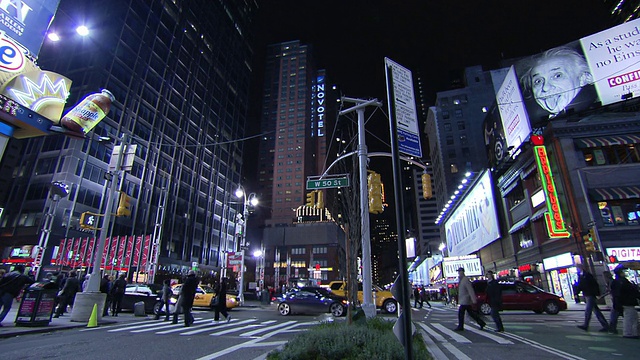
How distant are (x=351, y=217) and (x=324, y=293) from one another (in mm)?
9522

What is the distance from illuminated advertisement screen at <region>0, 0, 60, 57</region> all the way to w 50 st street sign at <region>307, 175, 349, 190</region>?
14.1 meters

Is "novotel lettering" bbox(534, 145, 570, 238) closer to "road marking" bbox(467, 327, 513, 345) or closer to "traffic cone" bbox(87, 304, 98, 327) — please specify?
"road marking" bbox(467, 327, 513, 345)

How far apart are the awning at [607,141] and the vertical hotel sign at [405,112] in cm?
2837

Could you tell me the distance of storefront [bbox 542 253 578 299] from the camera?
976 inches

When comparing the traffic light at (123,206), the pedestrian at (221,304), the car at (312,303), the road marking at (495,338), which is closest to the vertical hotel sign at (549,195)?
the car at (312,303)

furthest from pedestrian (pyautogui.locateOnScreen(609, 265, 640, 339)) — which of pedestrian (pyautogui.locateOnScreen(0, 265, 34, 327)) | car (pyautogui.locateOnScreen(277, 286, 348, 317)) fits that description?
pedestrian (pyautogui.locateOnScreen(0, 265, 34, 327))

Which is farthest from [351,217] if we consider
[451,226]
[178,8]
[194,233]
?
[178,8]

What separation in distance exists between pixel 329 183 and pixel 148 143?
35360 millimetres

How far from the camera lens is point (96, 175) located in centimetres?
5134

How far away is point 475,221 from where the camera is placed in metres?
46.8

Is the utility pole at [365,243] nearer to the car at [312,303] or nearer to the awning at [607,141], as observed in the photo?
the car at [312,303]

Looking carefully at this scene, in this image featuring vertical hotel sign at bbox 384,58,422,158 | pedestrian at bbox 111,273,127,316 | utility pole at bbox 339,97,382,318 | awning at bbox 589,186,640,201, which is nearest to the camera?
vertical hotel sign at bbox 384,58,422,158

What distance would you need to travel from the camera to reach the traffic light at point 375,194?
1105cm

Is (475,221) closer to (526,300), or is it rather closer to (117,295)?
(526,300)
